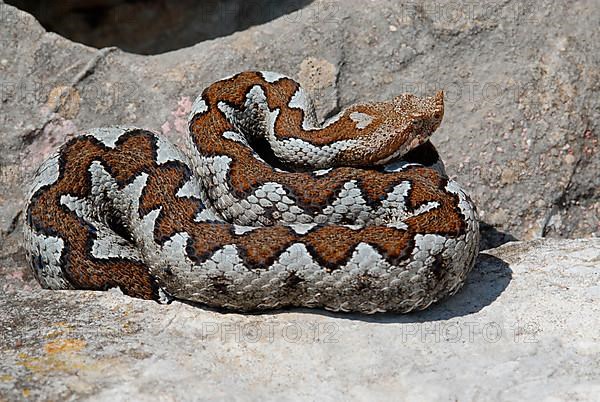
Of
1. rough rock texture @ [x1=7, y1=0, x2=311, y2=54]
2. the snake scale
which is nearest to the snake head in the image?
the snake scale

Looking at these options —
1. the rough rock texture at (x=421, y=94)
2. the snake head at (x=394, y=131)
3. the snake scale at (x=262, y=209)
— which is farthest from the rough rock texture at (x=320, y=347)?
the snake head at (x=394, y=131)

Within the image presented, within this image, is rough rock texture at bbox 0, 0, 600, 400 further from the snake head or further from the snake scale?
the snake head

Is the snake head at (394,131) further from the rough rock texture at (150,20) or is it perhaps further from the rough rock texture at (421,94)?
the rough rock texture at (150,20)

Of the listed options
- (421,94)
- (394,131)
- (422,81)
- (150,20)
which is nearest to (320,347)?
(394,131)

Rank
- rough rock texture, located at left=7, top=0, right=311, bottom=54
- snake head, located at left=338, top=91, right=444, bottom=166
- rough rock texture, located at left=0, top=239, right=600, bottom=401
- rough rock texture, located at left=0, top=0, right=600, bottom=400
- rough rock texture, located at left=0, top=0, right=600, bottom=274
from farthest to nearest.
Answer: rough rock texture, located at left=7, top=0, right=311, bottom=54 < rough rock texture, located at left=0, top=0, right=600, bottom=274 < snake head, located at left=338, top=91, right=444, bottom=166 < rough rock texture, located at left=0, top=0, right=600, bottom=400 < rough rock texture, located at left=0, top=239, right=600, bottom=401

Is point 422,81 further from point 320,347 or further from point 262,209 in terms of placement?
point 320,347
